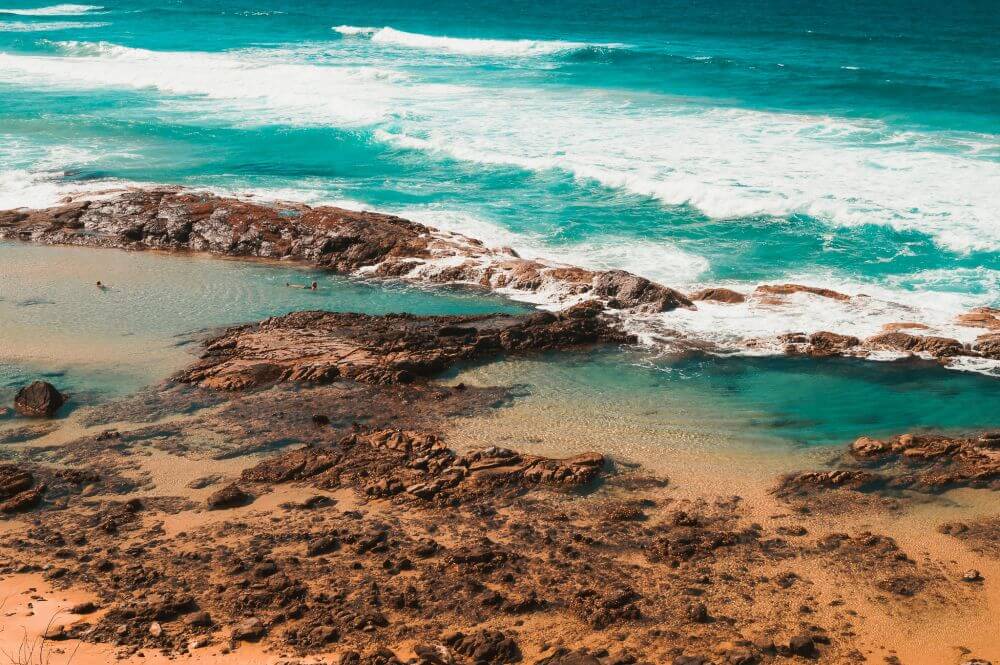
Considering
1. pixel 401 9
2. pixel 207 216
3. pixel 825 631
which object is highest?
pixel 401 9

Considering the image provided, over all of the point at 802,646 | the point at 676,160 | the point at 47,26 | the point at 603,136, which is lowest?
the point at 802,646

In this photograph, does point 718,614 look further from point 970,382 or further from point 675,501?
point 970,382

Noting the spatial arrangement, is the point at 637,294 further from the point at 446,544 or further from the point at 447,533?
the point at 446,544

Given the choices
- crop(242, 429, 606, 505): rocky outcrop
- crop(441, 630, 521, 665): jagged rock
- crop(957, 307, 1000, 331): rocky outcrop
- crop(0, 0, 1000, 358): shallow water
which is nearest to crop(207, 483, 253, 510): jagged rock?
crop(242, 429, 606, 505): rocky outcrop

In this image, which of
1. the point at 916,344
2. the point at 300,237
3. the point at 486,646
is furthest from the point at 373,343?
the point at 916,344

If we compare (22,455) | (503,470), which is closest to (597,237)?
(503,470)

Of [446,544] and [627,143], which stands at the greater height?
[627,143]

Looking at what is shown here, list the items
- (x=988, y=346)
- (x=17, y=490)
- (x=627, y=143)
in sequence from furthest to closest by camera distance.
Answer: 1. (x=627, y=143)
2. (x=988, y=346)
3. (x=17, y=490)
